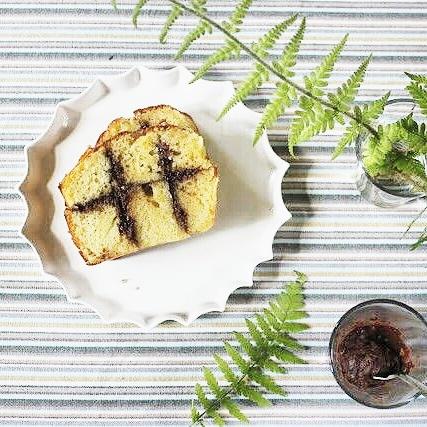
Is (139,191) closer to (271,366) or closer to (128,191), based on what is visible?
(128,191)

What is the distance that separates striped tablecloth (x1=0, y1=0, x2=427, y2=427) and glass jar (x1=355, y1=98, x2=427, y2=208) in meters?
0.04

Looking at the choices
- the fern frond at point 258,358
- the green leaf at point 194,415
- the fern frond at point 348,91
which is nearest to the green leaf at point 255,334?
the fern frond at point 258,358

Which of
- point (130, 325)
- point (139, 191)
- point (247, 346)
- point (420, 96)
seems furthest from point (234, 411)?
point (420, 96)

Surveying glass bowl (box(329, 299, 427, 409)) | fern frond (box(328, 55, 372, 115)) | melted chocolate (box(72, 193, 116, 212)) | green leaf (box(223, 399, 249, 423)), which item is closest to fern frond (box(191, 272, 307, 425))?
green leaf (box(223, 399, 249, 423))

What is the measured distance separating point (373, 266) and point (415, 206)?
177 mm

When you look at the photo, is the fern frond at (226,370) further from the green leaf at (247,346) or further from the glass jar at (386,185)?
the glass jar at (386,185)

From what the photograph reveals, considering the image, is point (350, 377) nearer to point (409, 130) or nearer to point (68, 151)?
point (409, 130)

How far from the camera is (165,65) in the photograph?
1.62 meters

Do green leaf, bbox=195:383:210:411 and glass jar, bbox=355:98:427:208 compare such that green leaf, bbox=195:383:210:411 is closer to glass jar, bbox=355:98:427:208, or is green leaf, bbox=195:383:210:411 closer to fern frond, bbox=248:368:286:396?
fern frond, bbox=248:368:286:396

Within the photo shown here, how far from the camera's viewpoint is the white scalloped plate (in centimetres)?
156

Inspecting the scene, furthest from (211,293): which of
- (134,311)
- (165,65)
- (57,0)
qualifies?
(57,0)

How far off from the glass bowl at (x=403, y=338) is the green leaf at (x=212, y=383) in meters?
0.27

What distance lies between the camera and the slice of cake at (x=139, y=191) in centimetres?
148

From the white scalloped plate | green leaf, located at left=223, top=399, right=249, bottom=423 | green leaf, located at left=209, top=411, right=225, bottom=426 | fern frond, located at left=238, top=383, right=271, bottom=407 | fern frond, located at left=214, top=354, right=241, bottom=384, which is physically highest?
the white scalloped plate
